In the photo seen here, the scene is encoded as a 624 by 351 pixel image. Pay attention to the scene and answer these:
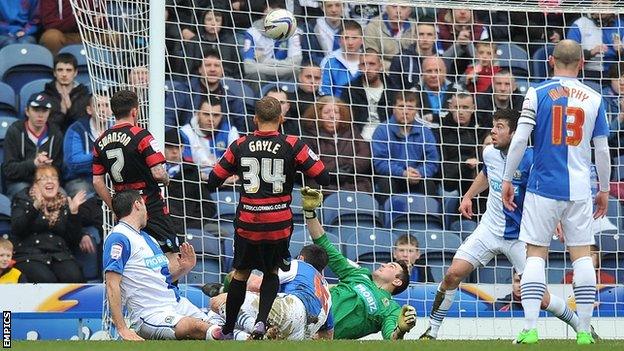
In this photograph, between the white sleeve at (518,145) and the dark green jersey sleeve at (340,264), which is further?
the dark green jersey sleeve at (340,264)

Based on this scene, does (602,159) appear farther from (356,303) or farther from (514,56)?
(514,56)

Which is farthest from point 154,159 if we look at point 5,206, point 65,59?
point 65,59

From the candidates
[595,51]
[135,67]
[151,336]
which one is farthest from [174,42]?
[151,336]

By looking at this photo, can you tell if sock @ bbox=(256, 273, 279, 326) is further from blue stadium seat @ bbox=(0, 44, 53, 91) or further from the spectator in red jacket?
the spectator in red jacket

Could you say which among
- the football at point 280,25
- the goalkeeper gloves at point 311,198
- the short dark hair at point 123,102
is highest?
the football at point 280,25

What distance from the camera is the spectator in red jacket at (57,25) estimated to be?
15.9 m

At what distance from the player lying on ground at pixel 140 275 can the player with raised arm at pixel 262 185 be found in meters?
0.67

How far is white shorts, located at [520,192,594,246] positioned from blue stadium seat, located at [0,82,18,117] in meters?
7.86

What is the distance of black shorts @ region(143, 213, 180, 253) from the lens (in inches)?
415

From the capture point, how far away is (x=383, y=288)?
37.4 feet

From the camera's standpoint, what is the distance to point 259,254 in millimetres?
9414

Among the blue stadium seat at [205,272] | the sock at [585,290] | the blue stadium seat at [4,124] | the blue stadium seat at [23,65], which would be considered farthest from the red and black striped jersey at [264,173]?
the blue stadium seat at [23,65]

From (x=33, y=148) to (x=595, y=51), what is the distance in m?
6.28

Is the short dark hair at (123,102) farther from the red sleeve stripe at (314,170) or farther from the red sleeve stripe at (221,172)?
the red sleeve stripe at (314,170)
